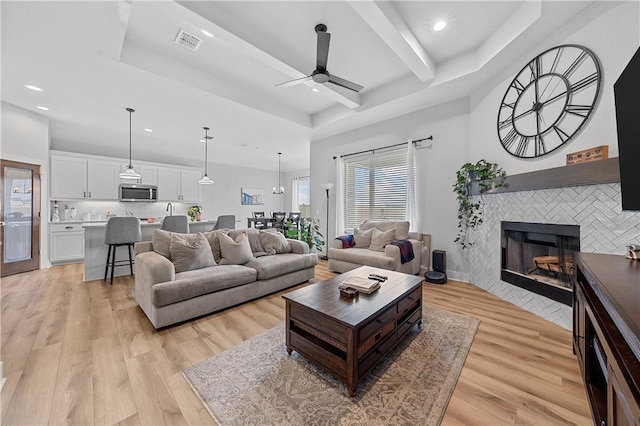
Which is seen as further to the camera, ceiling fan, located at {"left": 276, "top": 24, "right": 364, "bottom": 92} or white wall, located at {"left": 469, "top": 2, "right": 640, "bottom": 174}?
ceiling fan, located at {"left": 276, "top": 24, "right": 364, "bottom": 92}

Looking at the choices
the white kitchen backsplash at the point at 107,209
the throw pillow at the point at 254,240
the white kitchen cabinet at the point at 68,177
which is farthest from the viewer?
the white kitchen backsplash at the point at 107,209

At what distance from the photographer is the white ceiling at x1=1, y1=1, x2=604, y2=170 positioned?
232 centimetres

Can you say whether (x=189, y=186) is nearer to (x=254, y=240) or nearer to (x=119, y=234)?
(x=119, y=234)

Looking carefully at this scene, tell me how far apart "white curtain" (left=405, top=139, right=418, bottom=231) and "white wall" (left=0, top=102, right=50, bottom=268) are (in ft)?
21.7

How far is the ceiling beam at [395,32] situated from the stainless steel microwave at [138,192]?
6.53 m

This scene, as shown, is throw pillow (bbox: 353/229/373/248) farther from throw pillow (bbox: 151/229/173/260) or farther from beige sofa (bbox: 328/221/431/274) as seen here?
throw pillow (bbox: 151/229/173/260)

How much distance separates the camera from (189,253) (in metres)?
2.84

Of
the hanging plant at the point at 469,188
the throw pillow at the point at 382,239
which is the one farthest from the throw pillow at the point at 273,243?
the hanging plant at the point at 469,188

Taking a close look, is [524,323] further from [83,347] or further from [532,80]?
[83,347]

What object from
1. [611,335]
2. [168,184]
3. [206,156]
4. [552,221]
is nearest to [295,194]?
[206,156]

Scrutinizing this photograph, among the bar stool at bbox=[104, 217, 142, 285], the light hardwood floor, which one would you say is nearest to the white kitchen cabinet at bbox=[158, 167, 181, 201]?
the bar stool at bbox=[104, 217, 142, 285]

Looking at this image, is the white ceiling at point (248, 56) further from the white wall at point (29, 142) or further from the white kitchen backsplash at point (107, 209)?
the white kitchen backsplash at point (107, 209)

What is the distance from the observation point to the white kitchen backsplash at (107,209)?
18.1 feet

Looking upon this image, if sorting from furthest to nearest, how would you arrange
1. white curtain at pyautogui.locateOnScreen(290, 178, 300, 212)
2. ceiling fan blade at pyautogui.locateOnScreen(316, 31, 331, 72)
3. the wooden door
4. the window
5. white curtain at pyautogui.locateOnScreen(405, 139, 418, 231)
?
1. white curtain at pyautogui.locateOnScreen(290, 178, 300, 212)
2. the window
3. white curtain at pyautogui.locateOnScreen(405, 139, 418, 231)
4. the wooden door
5. ceiling fan blade at pyautogui.locateOnScreen(316, 31, 331, 72)
